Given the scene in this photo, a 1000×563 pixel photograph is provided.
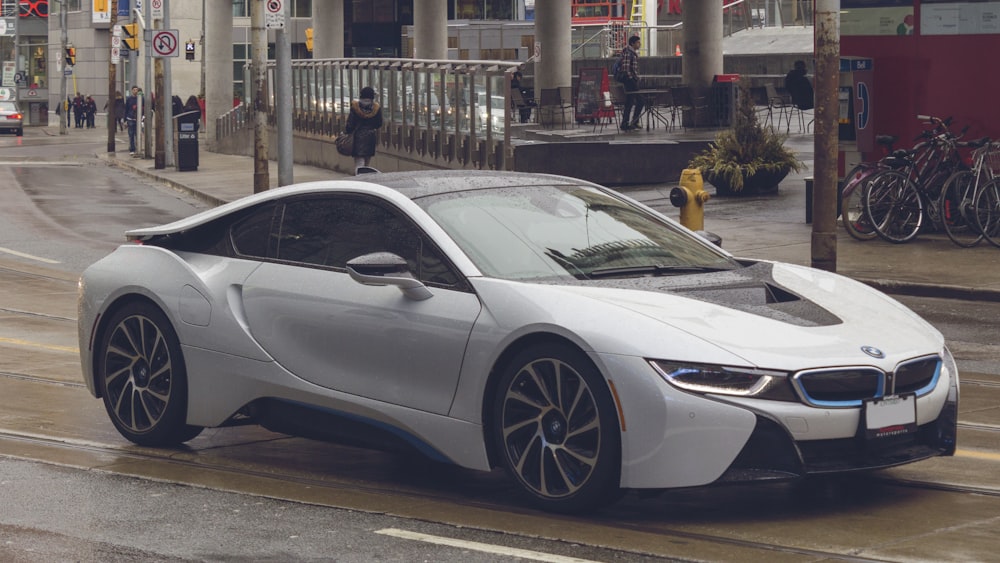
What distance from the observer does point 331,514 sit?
6.49 meters

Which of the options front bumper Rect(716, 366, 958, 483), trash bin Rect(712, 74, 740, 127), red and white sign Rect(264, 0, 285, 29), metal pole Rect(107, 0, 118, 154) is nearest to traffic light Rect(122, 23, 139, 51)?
metal pole Rect(107, 0, 118, 154)

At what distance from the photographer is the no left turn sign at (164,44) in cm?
3841

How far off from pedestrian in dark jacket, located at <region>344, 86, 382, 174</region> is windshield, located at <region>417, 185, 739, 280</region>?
18476mm

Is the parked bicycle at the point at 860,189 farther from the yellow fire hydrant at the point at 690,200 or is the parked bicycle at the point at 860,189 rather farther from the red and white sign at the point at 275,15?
the red and white sign at the point at 275,15

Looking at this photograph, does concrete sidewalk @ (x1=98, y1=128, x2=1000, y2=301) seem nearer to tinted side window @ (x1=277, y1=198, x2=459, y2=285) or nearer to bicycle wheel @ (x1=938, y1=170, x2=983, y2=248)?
bicycle wheel @ (x1=938, y1=170, x2=983, y2=248)

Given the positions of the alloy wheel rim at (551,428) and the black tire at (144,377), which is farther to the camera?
the black tire at (144,377)

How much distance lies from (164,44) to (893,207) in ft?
81.0

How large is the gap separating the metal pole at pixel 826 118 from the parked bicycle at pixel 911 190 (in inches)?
146

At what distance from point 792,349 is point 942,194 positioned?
11.4 meters

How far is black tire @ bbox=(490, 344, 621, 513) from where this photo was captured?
19.8 feet

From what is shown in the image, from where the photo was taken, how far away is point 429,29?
5134 centimetres

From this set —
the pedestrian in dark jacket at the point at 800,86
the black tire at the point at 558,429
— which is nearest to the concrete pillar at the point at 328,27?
the pedestrian in dark jacket at the point at 800,86

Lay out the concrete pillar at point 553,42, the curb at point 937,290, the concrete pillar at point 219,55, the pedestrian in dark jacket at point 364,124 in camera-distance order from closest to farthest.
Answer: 1. the curb at point 937,290
2. the pedestrian in dark jacket at point 364,124
3. the concrete pillar at point 553,42
4. the concrete pillar at point 219,55

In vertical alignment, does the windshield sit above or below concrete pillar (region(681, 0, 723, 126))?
below
